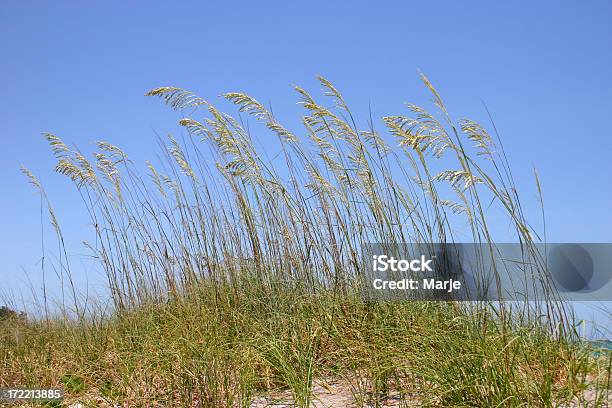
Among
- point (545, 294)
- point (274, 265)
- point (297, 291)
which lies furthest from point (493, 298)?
point (274, 265)

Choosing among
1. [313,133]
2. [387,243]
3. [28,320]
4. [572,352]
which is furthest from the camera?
[28,320]

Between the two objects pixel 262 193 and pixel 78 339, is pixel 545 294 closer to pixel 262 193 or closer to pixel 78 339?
pixel 262 193

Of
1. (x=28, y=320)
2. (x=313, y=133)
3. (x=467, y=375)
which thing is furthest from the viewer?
(x=28, y=320)

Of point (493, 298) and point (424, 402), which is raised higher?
point (493, 298)

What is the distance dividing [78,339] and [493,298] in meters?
2.72

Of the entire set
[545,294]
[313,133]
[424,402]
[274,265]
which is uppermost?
[313,133]

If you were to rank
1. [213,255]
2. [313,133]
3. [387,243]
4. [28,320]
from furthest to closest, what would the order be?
[28,320]
[213,255]
[313,133]
[387,243]

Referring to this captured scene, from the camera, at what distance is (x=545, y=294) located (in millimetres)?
2775

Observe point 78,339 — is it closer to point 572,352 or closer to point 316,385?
point 316,385

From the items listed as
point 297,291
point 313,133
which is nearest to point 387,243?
point 297,291

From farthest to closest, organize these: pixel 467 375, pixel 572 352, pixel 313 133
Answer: pixel 313 133
pixel 572 352
pixel 467 375

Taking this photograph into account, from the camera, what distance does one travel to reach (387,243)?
11.3ft

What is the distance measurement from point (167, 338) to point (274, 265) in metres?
0.78

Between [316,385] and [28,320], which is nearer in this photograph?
[316,385]
